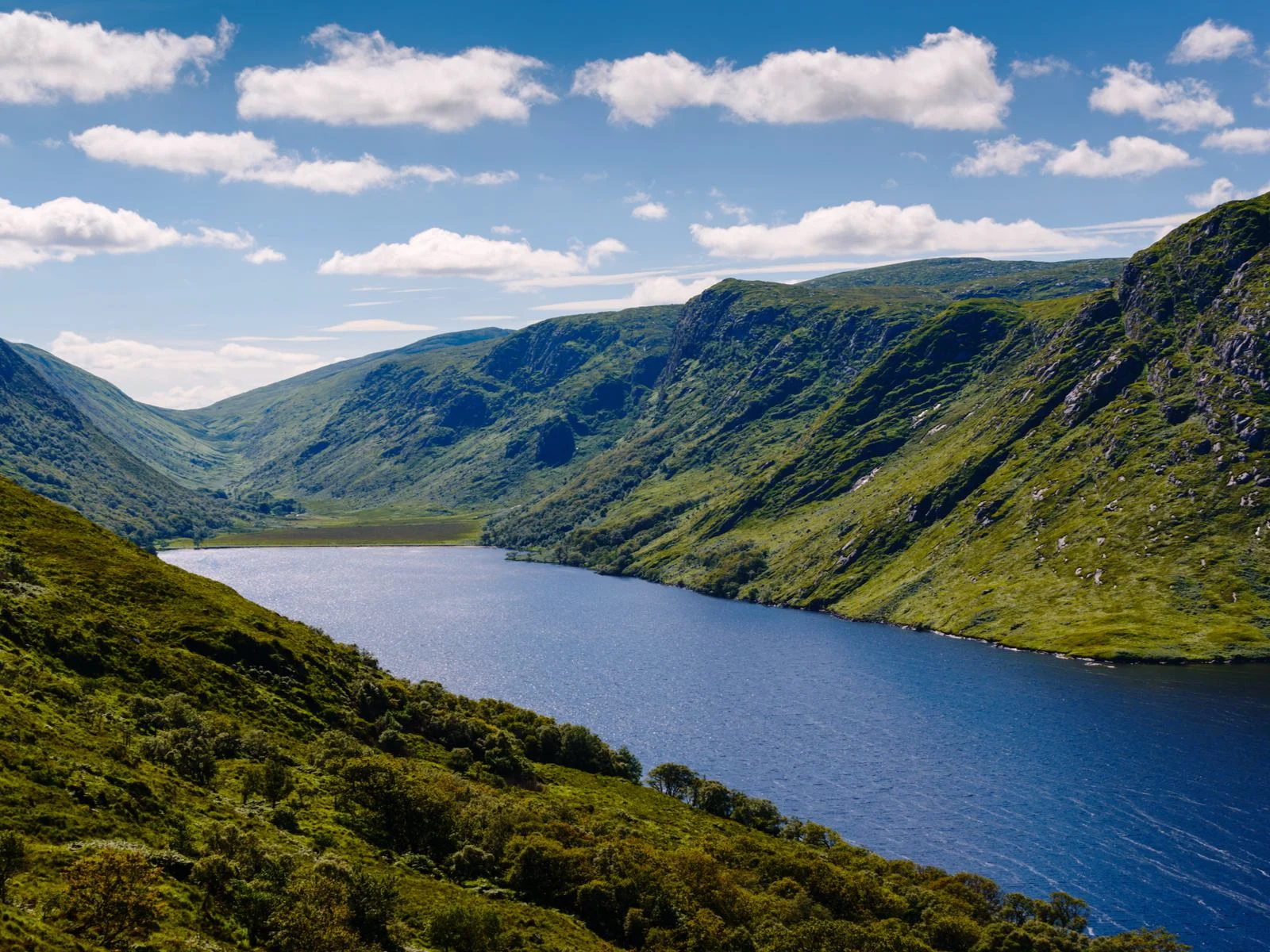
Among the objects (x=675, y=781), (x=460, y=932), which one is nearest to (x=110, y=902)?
(x=460, y=932)

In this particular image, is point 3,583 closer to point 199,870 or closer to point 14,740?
point 14,740

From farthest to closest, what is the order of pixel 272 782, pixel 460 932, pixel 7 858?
pixel 272 782 < pixel 460 932 < pixel 7 858

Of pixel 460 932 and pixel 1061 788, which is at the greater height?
pixel 460 932

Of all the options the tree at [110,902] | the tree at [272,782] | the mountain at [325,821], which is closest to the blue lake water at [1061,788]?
the mountain at [325,821]

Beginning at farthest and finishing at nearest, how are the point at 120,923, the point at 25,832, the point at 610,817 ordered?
1. the point at 610,817
2. the point at 25,832
3. the point at 120,923

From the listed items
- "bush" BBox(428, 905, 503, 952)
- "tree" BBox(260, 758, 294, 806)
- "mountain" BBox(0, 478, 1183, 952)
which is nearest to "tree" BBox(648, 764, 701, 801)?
"mountain" BBox(0, 478, 1183, 952)

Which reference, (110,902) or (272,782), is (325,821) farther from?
(110,902)

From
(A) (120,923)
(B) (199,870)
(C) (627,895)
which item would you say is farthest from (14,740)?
(C) (627,895)
